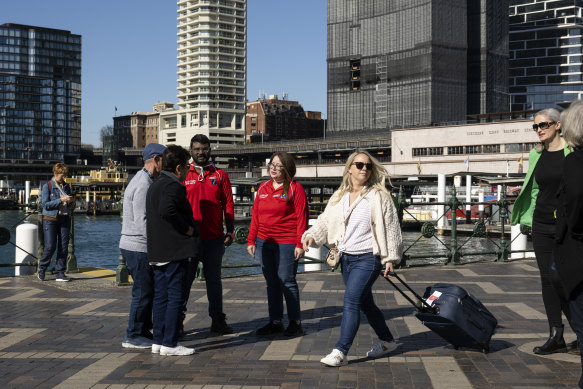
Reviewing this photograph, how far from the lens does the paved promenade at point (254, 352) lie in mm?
5039

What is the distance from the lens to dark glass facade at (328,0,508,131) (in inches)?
4611

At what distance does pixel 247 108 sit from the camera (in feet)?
653

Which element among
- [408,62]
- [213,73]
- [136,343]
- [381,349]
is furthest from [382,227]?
[213,73]

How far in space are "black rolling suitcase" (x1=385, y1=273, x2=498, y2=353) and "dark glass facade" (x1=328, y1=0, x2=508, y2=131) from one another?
109 meters

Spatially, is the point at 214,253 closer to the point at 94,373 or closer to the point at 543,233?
the point at 94,373

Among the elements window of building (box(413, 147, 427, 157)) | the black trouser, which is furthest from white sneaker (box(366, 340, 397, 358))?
window of building (box(413, 147, 427, 157))

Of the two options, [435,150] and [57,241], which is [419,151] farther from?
[57,241]

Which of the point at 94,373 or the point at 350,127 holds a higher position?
the point at 350,127

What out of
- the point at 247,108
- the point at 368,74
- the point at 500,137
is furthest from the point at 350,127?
the point at 247,108

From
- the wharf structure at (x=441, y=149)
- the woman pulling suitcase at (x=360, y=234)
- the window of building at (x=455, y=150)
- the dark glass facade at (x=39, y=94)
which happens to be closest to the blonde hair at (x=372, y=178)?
the woman pulling suitcase at (x=360, y=234)

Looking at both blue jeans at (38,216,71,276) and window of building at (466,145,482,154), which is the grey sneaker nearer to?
blue jeans at (38,216,71,276)

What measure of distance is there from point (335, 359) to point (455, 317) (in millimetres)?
1075

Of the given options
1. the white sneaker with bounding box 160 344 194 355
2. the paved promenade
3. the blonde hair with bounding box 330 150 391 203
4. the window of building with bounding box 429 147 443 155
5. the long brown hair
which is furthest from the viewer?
the window of building with bounding box 429 147 443 155

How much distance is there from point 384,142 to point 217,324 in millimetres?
99936
